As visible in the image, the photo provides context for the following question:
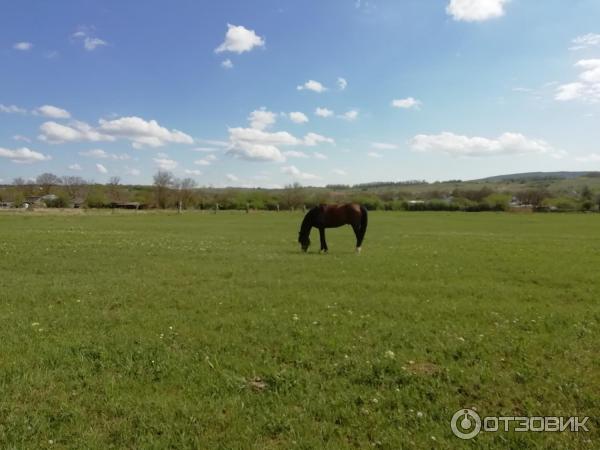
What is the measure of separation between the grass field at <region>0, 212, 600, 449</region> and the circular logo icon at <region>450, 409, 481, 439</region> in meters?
0.12

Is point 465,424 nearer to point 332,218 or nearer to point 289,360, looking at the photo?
point 289,360

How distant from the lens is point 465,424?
4785 millimetres

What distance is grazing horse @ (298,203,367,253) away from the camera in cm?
2084

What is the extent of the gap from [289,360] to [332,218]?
49.8 feet

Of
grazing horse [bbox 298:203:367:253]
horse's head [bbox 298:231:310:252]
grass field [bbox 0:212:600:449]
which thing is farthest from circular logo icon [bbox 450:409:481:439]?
grazing horse [bbox 298:203:367:253]

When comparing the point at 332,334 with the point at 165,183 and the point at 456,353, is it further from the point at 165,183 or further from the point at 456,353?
the point at 165,183

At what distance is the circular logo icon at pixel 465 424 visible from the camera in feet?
15.1

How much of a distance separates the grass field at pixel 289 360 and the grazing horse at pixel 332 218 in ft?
25.9

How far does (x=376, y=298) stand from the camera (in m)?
10.5

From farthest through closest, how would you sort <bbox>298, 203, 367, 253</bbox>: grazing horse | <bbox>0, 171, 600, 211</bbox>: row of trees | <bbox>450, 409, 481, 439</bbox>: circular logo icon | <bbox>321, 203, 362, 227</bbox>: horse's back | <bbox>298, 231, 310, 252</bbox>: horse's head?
<bbox>0, 171, 600, 211</bbox>: row of trees, <bbox>321, 203, 362, 227</bbox>: horse's back, <bbox>298, 203, 367, 253</bbox>: grazing horse, <bbox>298, 231, 310, 252</bbox>: horse's head, <bbox>450, 409, 481, 439</bbox>: circular logo icon

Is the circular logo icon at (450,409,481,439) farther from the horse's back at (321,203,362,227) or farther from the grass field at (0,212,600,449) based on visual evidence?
the horse's back at (321,203,362,227)

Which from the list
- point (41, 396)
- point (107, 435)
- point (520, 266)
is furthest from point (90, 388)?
point (520, 266)

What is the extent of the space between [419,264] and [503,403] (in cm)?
1141

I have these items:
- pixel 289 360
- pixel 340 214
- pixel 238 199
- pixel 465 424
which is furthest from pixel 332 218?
pixel 238 199
